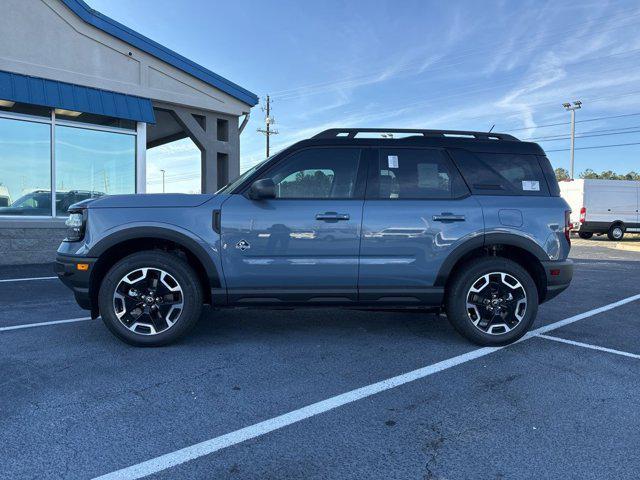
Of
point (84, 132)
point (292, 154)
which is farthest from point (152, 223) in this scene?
point (84, 132)

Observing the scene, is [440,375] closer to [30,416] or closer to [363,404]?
[363,404]

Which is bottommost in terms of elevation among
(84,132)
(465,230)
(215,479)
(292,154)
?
(215,479)

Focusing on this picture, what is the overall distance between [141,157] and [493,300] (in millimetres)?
9972

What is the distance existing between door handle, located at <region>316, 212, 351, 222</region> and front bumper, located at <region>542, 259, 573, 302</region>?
192 cm

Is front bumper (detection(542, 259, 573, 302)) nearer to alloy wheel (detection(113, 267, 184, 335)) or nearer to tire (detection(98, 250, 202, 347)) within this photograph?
tire (detection(98, 250, 202, 347))

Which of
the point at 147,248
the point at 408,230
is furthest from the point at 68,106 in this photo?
the point at 408,230

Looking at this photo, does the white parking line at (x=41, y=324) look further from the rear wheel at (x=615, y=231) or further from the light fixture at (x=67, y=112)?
the rear wheel at (x=615, y=231)

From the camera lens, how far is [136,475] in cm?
230

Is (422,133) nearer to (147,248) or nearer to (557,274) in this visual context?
(557,274)

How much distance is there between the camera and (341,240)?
164 inches

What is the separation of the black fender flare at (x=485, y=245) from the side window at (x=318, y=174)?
3.54ft

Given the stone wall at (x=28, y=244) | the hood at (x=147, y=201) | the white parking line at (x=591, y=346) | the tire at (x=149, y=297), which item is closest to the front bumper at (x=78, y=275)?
the tire at (x=149, y=297)

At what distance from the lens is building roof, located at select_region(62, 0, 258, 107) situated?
34.4ft

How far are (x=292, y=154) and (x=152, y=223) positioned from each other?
4.59 ft
